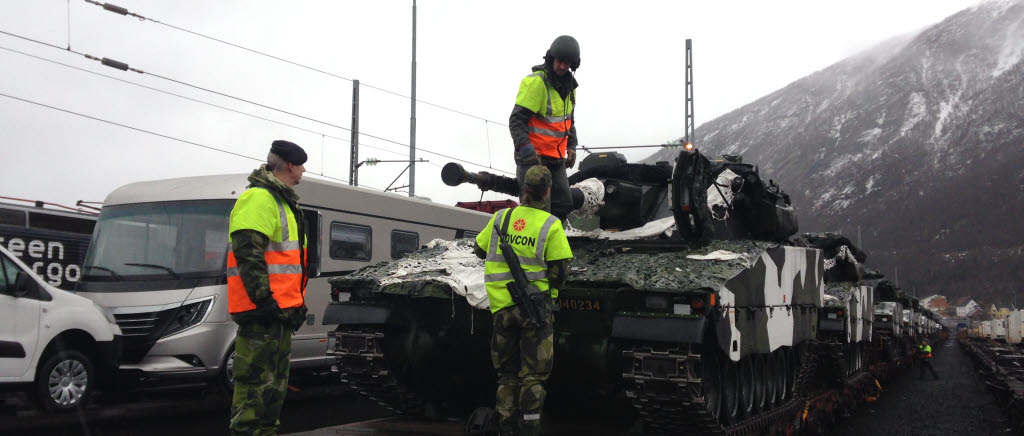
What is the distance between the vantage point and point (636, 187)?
8.45 meters

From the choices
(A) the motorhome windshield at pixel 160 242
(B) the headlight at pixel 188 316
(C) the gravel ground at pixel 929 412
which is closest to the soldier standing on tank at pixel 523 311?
(B) the headlight at pixel 188 316

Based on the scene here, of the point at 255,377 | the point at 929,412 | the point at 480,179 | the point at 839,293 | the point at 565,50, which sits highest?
the point at 565,50

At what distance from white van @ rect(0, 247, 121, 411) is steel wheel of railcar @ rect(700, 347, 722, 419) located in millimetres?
6858

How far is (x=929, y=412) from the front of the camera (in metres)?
13.6

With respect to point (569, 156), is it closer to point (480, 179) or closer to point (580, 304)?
point (480, 179)

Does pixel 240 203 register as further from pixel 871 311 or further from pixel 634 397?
pixel 871 311

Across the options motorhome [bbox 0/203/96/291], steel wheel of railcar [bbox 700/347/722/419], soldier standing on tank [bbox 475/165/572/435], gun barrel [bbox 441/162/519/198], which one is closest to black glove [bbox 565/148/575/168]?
gun barrel [bbox 441/162/519/198]

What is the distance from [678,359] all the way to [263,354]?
2.74 meters

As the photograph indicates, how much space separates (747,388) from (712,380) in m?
1.14

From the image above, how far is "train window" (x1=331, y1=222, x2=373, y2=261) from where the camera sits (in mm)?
12961

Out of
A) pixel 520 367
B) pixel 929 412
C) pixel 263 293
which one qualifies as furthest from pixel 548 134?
pixel 929 412

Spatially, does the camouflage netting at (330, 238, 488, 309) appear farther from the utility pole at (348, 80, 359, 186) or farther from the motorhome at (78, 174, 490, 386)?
the utility pole at (348, 80, 359, 186)

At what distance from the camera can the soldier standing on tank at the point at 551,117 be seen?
21.6ft

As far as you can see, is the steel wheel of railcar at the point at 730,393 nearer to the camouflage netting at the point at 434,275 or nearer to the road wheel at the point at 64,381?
the camouflage netting at the point at 434,275
